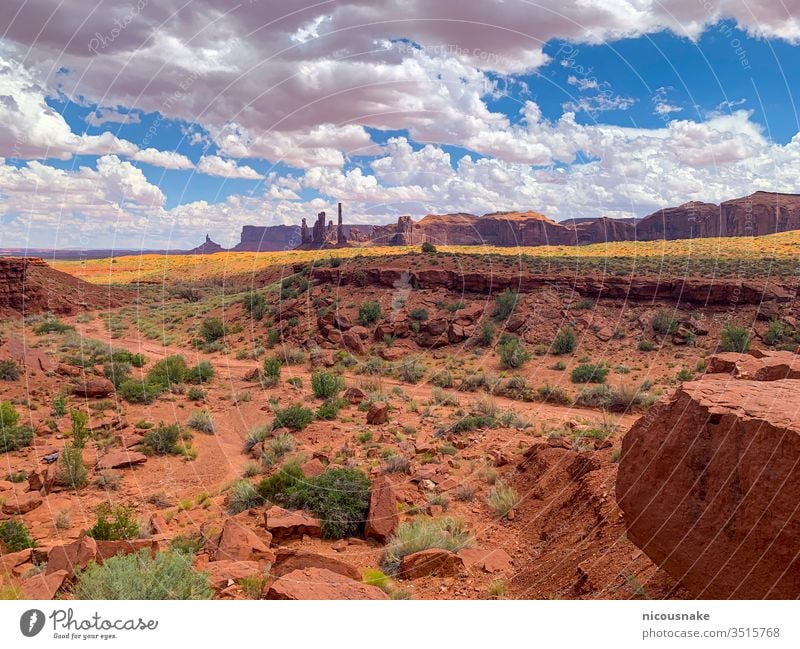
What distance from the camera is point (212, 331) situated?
3697 cm

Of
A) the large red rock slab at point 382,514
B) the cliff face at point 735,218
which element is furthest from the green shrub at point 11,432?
the cliff face at point 735,218

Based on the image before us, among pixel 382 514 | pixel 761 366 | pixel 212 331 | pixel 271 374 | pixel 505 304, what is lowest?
pixel 271 374

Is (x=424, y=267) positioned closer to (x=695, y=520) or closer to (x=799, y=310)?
(x=799, y=310)

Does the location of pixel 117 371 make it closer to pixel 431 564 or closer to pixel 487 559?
pixel 431 564

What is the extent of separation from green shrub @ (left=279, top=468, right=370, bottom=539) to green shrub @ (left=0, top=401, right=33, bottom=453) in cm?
929

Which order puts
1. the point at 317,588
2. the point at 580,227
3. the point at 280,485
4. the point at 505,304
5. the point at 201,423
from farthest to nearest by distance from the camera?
the point at 580,227 < the point at 505,304 < the point at 201,423 < the point at 280,485 < the point at 317,588

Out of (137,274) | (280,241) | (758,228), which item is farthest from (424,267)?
(280,241)

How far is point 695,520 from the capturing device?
5.02m

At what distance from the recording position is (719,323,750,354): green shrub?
86.1 ft

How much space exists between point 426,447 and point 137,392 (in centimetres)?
1196

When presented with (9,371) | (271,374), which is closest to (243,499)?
(271,374)

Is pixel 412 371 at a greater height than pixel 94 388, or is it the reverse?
pixel 94 388

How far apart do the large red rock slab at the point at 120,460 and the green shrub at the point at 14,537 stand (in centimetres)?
381

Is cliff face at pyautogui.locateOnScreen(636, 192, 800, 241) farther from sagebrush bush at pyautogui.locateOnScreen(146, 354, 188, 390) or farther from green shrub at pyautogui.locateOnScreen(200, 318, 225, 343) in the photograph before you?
sagebrush bush at pyautogui.locateOnScreen(146, 354, 188, 390)
